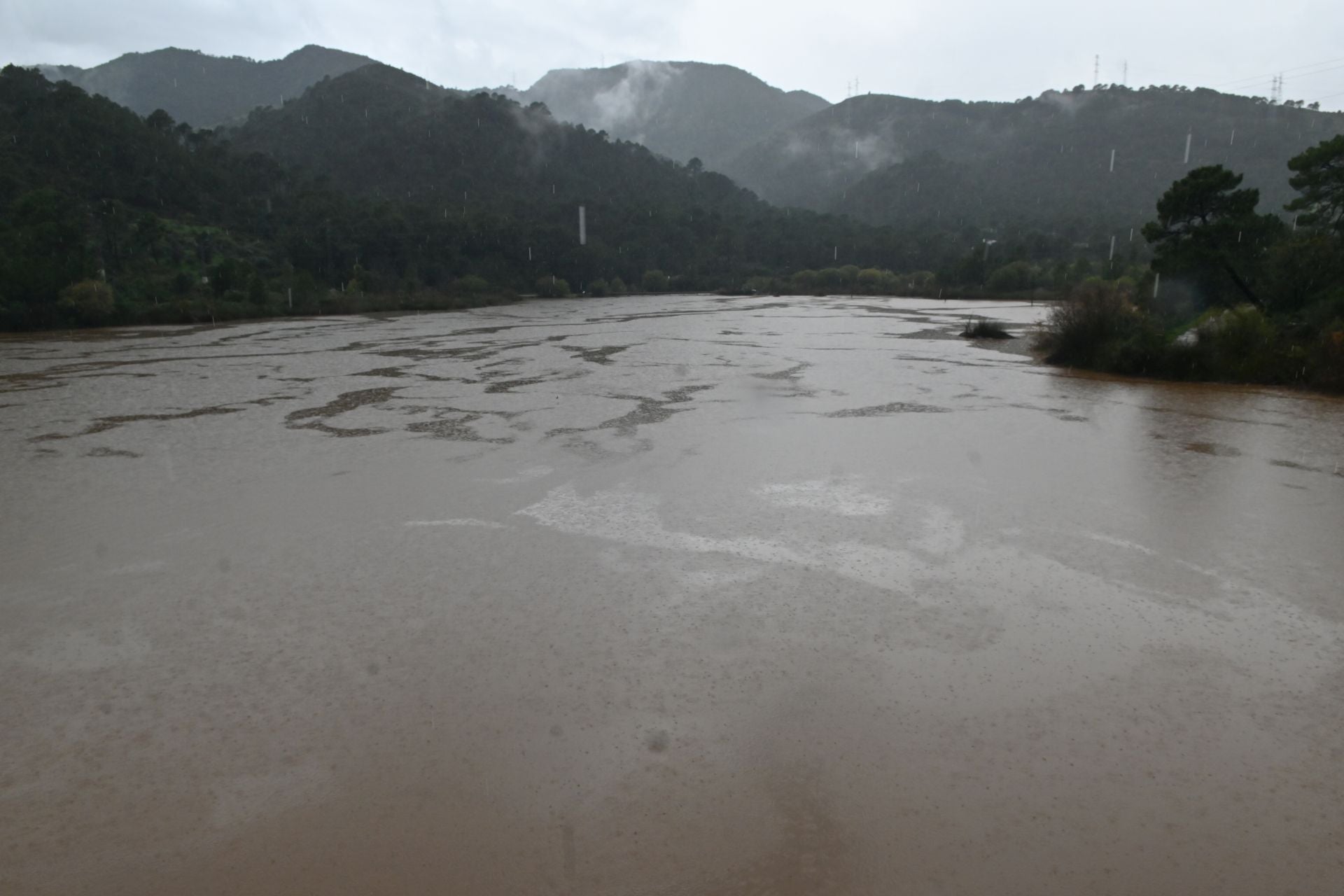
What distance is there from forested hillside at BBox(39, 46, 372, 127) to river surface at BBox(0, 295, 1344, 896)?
114435 millimetres

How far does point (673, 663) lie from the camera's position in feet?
12.4

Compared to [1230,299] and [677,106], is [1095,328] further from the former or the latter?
[677,106]

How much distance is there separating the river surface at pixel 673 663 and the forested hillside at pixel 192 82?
114435 millimetres

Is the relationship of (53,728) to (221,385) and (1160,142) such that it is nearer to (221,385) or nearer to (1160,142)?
(221,385)

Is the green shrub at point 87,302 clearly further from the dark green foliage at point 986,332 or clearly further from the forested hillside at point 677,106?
the forested hillside at point 677,106

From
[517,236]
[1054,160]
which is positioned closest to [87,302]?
[517,236]

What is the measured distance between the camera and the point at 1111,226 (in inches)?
2415

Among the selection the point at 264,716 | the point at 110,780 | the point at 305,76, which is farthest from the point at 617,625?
the point at 305,76

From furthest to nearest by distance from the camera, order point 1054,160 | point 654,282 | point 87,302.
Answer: point 1054,160, point 654,282, point 87,302

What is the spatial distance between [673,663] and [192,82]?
5324 inches

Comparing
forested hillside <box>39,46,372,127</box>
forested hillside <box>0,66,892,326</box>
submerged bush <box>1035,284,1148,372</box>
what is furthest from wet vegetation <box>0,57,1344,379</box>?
forested hillside <box>39,46,372,127</box>

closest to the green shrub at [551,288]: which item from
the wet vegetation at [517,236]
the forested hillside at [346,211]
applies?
the wet vegetation at [517,236]

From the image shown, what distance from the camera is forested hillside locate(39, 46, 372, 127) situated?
353 feet

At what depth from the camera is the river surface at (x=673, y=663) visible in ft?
8.64
